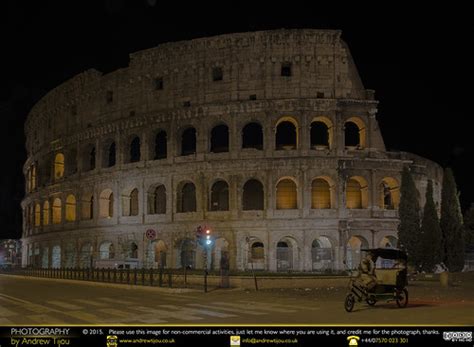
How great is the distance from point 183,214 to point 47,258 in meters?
19.5

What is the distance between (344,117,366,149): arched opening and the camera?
140 ft

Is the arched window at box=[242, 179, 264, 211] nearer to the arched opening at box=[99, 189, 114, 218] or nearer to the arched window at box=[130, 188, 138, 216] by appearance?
the arched window at box=[130, 188, 138, 216]

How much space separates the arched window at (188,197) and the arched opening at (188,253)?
2.61m

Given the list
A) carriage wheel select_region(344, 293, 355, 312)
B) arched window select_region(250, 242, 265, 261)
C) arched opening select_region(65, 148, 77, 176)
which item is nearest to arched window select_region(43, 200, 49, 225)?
arched opening select_region(65, 148, 77, 176)

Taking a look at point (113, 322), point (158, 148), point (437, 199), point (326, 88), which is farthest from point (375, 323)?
point (158, 148)

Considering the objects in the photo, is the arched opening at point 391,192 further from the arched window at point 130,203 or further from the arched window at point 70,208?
the arched window at point 70,208

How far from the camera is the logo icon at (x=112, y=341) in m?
9.38

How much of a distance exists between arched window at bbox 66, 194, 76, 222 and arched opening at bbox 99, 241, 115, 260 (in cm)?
590

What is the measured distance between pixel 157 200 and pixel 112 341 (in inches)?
1464

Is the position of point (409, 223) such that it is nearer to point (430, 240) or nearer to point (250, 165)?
point (430, 240)

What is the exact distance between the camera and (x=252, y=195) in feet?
143

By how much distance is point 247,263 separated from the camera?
135ft

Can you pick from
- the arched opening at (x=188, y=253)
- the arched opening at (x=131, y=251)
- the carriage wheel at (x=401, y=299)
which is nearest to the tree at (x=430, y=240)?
the arched opening at (x=188, y=253)

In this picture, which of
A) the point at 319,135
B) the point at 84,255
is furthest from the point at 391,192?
the point at 84,255
